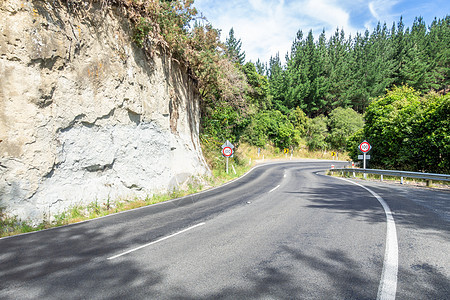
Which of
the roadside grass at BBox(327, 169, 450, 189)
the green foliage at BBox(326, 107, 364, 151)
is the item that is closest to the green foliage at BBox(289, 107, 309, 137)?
the green foliage at BBox(326, 107, 364, 151)

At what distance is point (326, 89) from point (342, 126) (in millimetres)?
12061

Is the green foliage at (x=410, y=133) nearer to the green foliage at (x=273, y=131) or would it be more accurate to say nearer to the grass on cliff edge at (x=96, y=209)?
the grass on cliff edge at (x=96, y=209)

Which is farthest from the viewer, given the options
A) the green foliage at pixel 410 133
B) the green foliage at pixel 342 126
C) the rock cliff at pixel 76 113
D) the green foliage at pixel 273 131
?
the green foliage at pixel 342 126

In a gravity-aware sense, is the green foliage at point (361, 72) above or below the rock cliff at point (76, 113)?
above

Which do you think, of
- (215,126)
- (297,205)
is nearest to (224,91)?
(215,126)

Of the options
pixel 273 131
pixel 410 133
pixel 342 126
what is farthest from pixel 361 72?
pixel 410 133

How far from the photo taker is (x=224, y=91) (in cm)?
1866

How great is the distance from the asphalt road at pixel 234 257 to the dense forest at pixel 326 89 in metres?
9.01

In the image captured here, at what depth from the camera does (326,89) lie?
59125 millimetres

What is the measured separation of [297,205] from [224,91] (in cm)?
1153

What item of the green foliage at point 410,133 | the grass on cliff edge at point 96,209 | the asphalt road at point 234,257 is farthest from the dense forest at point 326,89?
the asphalt road at point 234,257

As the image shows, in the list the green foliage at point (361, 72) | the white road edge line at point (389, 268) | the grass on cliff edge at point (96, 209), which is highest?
the green foliage at point (361, 72)

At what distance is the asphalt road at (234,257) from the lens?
3.47 m

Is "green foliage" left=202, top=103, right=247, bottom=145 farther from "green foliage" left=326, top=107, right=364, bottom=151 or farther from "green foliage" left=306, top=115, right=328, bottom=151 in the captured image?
"green foliage" left=326, top=107, right=364, bottom=151
